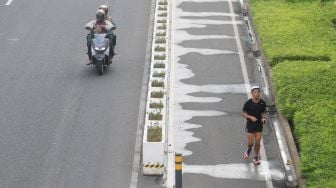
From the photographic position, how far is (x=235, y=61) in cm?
2222

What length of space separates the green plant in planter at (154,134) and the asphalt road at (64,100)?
886 mm

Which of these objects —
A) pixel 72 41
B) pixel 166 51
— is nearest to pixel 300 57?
pixel 166 51

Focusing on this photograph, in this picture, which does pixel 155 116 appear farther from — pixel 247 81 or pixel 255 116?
pixel 247 81

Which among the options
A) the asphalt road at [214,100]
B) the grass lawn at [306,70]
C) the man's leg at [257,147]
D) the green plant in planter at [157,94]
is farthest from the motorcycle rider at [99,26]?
the man's leg at [257,147]

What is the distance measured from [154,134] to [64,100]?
441 cm

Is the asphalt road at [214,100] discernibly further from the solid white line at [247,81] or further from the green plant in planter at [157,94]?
the green plant in planter at [157,94]

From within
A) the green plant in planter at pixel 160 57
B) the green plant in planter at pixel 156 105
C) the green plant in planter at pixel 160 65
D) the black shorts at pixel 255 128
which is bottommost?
the green plant in planter at pixel 160 57

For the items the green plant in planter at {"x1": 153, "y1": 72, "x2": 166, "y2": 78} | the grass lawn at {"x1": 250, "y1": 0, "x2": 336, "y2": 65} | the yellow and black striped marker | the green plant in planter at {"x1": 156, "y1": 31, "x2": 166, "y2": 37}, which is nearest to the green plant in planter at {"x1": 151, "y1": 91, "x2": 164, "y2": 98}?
the green plant in planter at {"x1": 153, "y1": 72, "x2": 166, "y2": 78}

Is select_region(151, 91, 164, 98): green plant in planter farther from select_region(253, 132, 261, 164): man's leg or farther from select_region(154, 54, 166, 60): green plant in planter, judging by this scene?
select_region(253, 132, 261, 164): man's leg

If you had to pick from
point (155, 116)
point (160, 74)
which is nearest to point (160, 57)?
point (160, 74)

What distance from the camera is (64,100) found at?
1948cm

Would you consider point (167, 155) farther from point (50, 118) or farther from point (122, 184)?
point (50, 118)

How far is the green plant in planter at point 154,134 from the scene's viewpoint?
15.7m

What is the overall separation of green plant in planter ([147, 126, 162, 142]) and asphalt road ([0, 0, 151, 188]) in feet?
2.91
